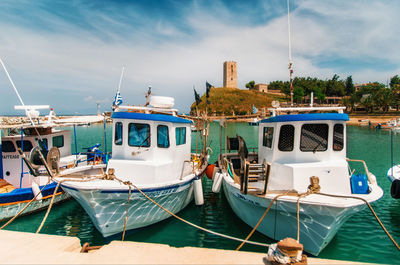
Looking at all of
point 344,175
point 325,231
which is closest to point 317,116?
point 344,175

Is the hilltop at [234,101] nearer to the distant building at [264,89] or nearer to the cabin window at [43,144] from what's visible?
the distant building at [264,89]

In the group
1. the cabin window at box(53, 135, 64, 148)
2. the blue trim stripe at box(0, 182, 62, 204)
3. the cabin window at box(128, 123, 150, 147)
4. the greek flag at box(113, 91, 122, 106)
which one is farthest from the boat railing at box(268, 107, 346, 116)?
the cabin window at box(53, 135, 64, 148)

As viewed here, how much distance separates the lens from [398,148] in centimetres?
2758

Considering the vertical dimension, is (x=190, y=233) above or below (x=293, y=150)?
below

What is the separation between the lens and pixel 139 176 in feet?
25.7

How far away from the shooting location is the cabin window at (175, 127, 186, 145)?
898 centimetres

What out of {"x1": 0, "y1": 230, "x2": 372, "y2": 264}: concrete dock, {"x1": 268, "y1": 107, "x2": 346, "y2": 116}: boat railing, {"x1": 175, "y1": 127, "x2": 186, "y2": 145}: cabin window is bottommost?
{"x1": 0, "y1": 230, "x2": 372, "y2": 264}: concrete dock

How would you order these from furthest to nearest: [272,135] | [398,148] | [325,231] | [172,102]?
[398,148], [172,102], [272,135], [325,231]

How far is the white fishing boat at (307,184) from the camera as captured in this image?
19.1 feet

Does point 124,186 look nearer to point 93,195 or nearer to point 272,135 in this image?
point 93,195

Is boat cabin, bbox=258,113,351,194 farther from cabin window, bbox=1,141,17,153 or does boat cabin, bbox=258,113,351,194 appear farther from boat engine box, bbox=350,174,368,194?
cabin window, bbox=1,141,17,153

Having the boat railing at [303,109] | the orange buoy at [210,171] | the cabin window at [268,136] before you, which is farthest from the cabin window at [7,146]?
the boat railing at [303,109]

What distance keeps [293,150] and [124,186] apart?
505 centimetres

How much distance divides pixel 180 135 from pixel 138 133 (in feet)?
5.70
